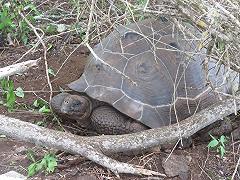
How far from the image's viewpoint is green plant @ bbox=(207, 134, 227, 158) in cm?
388

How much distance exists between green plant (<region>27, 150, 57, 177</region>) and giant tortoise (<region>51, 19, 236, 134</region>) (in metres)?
0.58

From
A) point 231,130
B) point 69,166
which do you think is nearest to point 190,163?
point 231,130

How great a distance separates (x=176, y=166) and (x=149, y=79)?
2.41 ft

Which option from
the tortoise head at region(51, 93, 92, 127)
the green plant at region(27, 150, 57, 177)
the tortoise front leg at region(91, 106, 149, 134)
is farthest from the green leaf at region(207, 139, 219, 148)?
the green plant at region(27, 150, 57, 177)

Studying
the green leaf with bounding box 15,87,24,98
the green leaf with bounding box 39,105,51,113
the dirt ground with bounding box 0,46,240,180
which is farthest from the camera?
the green leaf with bounding box 15,87,24,98

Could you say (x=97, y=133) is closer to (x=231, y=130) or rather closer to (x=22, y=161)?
(x=22, y=161)

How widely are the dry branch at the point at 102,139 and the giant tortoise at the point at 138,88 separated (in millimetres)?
210

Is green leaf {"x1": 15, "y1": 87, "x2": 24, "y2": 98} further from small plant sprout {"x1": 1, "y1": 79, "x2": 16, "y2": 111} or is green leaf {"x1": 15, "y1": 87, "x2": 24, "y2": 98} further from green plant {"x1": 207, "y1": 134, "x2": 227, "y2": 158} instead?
green plant {"x1": 207, "y1": 134, "x2": 227, "y2": 158}

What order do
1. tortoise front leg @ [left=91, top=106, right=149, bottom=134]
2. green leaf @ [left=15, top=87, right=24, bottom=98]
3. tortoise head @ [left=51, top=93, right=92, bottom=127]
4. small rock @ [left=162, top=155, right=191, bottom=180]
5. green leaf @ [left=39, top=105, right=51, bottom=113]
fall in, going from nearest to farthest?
small rock @ [left=162, top=155, right=191, bottom=180]
tortoise front leg @ [left=91, top=106, right=149, bottom=134]
tortoise head @ [left=51, top=93, right=92, bottom=127]
green leaf @ [left=39, top=105, right=51, bottom=113]
green leaf @ [left=15, top=87, right=24, bottom=98]

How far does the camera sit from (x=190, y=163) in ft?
12.4

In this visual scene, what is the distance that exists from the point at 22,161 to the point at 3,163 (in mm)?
129

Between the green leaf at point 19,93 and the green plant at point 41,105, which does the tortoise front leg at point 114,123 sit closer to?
the green plant at point 41,105

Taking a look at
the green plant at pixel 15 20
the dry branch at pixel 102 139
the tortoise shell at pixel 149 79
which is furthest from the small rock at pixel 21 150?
the green plant at pixel 15 20

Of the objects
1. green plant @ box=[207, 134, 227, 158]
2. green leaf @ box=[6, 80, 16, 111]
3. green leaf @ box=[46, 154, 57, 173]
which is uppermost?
green leaf @ box=[6, 80, 16, 111]
